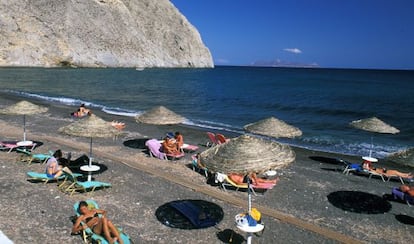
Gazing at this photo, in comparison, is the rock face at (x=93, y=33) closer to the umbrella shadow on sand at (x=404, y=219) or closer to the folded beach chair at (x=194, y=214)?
the folded beach chair at (x=194, y=214)

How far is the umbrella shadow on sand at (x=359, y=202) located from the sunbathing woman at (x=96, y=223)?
21.6ft

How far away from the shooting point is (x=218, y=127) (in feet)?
86.3

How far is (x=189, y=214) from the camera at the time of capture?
9328 millimetres

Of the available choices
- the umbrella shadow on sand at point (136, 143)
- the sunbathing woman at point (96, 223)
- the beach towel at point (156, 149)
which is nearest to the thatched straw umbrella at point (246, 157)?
the sunbathing woman at point (96, 223)

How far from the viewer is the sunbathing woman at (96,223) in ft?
24.8

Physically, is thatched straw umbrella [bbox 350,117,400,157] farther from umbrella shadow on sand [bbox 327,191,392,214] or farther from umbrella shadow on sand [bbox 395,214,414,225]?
umbrella shadow on sand [bbox 395,214,414,225]

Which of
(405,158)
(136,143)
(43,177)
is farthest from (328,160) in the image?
(43,177)

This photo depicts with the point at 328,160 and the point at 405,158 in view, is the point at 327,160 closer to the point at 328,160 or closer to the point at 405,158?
the point at 328,160

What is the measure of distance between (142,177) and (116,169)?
125 centimetres

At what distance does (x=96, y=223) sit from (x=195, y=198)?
3436mm

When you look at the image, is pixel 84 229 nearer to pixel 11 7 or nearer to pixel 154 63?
pixel 11 7

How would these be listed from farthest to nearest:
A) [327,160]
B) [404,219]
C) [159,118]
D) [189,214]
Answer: [327,160]
[159,118]
[404,219]
[189,214]

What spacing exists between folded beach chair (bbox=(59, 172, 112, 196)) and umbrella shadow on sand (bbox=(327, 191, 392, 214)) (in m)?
6.96

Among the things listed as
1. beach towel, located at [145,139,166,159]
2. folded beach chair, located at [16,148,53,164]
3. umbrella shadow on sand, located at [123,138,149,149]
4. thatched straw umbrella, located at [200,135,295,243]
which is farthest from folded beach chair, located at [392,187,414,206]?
folded beach chair, located at [16,148,53,164]
